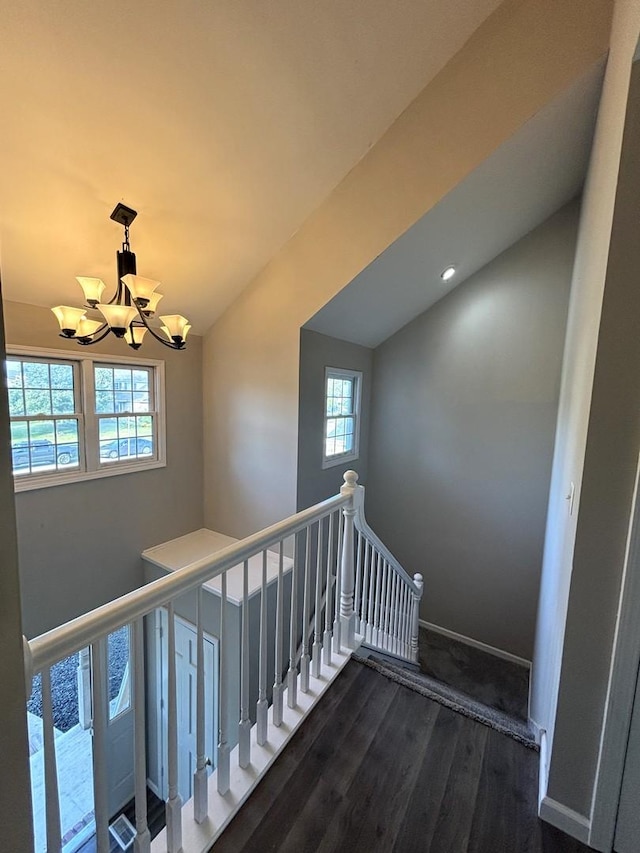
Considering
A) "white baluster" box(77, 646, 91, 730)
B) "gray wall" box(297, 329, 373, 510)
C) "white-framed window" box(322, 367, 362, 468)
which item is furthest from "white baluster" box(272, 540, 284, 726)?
"white-framed window" box(322, 367, 362, 468)

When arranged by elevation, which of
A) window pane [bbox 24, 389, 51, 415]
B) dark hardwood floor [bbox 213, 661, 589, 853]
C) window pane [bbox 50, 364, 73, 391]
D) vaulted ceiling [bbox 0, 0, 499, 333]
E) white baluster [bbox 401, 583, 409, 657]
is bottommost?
white baluster [bbox 401, 583, 409, 657]

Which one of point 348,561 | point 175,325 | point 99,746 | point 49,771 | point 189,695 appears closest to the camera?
point 49,771

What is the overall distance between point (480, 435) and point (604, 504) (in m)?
3.43

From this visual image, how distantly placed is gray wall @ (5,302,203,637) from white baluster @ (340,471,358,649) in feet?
9.30

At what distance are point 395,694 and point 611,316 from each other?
1934 mm

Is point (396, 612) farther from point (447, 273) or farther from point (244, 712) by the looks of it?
point (447, 273)

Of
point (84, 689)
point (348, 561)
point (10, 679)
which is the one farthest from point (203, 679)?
point (84, 689)

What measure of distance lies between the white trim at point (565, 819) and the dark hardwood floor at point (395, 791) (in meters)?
0.02

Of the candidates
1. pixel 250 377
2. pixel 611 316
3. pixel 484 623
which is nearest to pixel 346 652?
pixel 611 316

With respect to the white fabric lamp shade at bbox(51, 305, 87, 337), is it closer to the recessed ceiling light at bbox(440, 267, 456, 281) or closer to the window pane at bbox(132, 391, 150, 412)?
the window pane at bbox(132, 391, 150, 412)

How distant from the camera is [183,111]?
2307 mm

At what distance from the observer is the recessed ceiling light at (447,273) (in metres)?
3.90

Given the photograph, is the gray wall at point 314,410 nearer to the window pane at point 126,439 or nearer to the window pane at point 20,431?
the window pane at point 126,439

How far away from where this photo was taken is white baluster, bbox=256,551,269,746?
1.46 m
